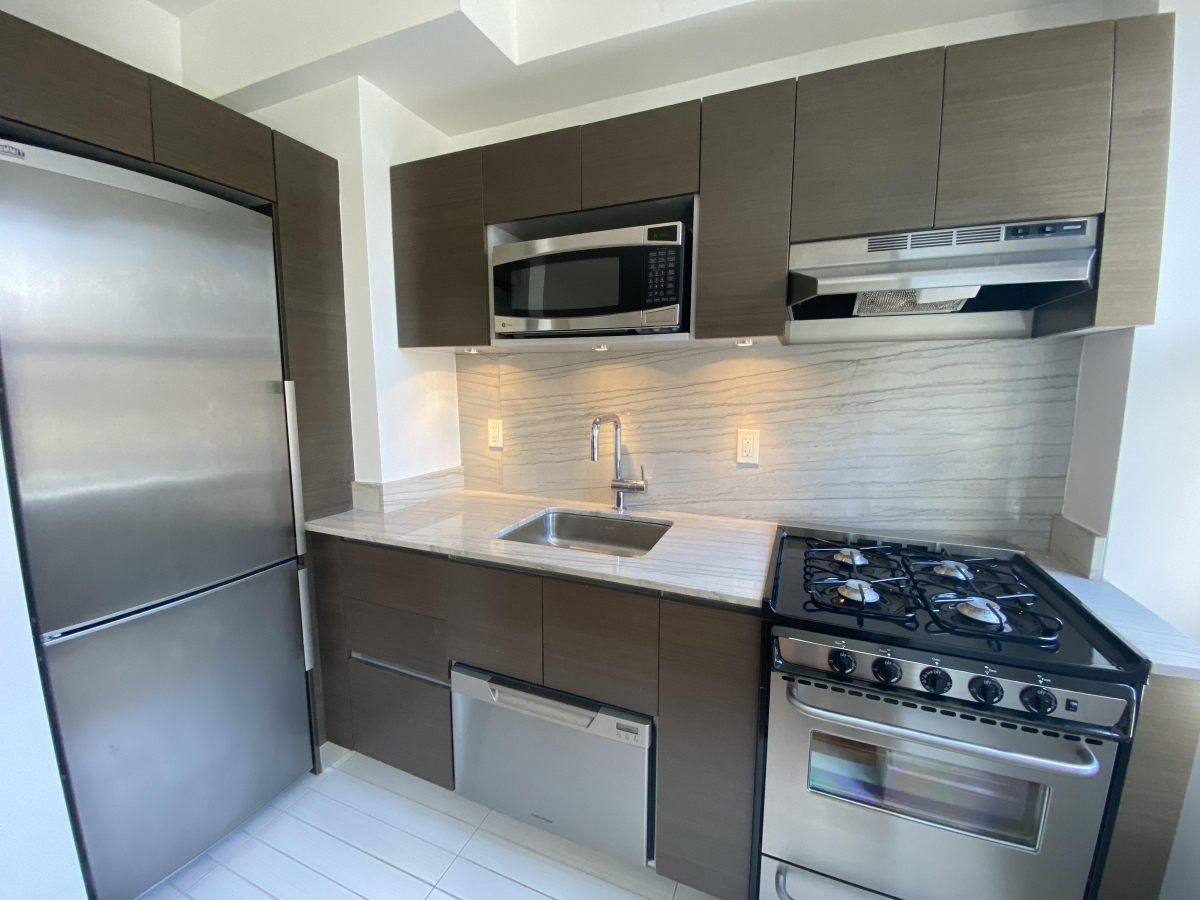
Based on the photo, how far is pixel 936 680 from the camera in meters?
1.00

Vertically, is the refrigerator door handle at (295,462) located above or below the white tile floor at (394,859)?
above

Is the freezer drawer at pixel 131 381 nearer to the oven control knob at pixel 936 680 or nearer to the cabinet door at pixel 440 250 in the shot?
the cabinet door at pixel 440 250

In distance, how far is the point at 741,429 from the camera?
1773mm

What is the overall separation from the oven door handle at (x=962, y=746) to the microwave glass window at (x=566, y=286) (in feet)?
3.99

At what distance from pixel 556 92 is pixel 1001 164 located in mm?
1440

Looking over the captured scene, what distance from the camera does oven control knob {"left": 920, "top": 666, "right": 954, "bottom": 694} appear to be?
99 centimetres

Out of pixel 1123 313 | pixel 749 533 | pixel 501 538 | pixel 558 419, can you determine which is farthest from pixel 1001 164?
pixel 501 538

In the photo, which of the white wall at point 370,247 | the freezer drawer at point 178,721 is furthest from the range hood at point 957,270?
the freezer drawer at point 178,721

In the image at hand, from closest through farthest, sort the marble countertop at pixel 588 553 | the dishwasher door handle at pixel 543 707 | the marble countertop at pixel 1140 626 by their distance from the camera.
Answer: the marble countertop at pixel 1140 626 → the marble countertop at pixel 588 553 → the dishwasher door handle at pixel 543 707

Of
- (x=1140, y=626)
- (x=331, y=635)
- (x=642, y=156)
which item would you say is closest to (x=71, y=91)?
(x=642, y=156)

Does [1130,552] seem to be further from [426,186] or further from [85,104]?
[85,104]

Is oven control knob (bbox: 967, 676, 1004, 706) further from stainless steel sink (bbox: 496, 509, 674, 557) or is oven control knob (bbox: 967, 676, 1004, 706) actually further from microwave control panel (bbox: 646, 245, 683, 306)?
microwave control panel (bbox: 646, 245, 683, 306)

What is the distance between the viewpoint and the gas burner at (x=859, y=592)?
1.19 m

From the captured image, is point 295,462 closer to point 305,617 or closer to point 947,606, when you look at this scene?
point 305,617
